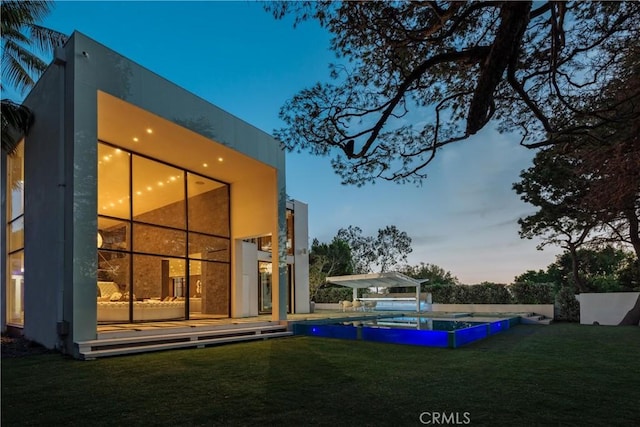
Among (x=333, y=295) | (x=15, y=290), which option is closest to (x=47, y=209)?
(x=15, y=290)

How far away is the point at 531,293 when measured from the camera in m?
18.7

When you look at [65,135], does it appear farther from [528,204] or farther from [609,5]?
[528,204]

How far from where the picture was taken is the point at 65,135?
826 cm

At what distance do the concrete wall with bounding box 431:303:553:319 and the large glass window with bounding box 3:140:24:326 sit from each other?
1704 cm

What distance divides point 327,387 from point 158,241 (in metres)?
9.20

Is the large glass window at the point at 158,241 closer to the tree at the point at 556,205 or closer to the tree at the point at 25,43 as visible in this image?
the tree at the point at 25,43

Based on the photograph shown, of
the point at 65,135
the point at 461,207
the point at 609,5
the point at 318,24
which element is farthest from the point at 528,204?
the point at 65,135

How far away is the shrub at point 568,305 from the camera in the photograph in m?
16.7

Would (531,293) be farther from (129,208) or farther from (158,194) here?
(129,208)

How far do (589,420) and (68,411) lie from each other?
16.0ft

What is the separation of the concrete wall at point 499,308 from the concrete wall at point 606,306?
5.67 ft

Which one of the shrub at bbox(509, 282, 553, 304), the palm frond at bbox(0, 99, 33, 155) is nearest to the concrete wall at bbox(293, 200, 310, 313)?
the shrub at bbox(509, 282, 553, 304)

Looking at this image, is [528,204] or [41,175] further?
[528,204]

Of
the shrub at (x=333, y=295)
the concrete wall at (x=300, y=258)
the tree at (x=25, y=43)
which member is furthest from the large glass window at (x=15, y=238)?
the shrub at (x=333, y=295)
